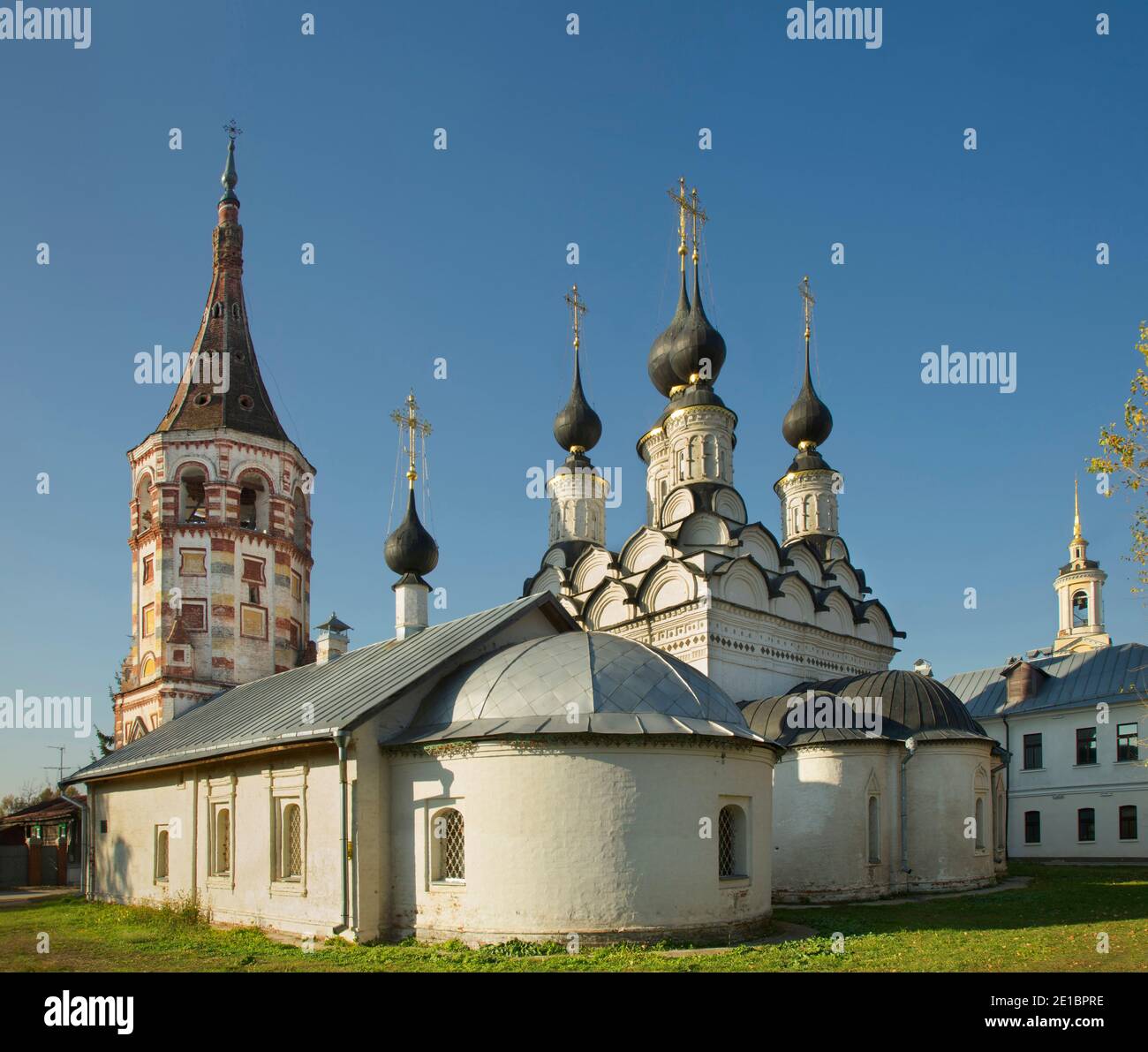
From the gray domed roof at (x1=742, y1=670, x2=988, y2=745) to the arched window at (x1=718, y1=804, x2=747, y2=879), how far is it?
5491mm

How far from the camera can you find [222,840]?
15781 millimetres

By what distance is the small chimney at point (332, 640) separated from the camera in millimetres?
20906

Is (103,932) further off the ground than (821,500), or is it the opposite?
(821,500)

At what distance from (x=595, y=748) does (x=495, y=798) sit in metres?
1.34

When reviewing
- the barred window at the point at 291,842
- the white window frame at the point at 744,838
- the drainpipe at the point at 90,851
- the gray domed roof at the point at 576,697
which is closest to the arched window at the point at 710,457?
the gray domed roof at the point at 576,697

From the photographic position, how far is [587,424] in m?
30.9

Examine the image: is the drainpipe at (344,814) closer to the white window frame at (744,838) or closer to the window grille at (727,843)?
the white window frame at (744,838)

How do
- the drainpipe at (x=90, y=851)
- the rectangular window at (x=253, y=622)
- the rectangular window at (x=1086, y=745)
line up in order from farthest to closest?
the rectangular window at (x=1086, y=745)
the rectangular window at (x=253, y=622)
the drainpipe at (x=90, y=851)

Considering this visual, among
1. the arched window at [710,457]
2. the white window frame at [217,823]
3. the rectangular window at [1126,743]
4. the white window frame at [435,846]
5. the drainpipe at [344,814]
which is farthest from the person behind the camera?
the rectangular window at [1126,743]

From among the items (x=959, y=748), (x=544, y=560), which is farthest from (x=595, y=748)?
(x=544, y=560)

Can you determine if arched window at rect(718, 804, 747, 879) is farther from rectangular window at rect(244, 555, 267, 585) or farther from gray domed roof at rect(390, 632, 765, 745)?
rectangular window at rect(244, 555, 267, 585)

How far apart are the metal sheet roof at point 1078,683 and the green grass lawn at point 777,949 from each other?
13379 mm

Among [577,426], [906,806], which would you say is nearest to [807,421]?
[577,426]

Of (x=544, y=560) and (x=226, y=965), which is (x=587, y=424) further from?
(x=226, y=965)
